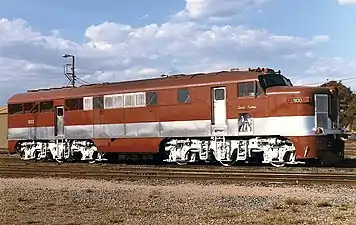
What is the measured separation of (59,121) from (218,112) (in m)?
9.94

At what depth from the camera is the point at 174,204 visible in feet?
40.1

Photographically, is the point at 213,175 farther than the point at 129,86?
No

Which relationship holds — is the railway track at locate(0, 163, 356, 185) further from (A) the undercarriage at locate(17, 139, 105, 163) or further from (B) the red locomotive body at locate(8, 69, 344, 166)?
(A) the undercarriage at locate(17, 139, 105, 163)

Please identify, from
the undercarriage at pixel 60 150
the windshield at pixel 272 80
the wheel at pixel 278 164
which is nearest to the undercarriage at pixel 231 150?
the wheel at pixel 278 164

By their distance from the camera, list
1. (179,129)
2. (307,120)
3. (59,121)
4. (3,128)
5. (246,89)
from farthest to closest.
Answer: (3,128), (59,121), (179,129), (246,89), (307,120)

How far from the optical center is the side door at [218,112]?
22344 millimetres

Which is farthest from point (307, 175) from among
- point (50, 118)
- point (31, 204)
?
point (50, 118)

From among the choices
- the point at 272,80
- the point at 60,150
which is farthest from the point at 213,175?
the point at 60,150

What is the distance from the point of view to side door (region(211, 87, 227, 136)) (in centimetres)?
2234

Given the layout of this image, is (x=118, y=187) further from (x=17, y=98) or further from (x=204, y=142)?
(x=17, y=98)

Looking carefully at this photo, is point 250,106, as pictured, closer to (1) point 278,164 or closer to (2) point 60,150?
(1) point 278,164

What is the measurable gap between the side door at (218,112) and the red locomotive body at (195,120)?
0.13 ft

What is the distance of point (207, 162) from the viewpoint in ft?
79.2

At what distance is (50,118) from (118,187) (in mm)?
13890
